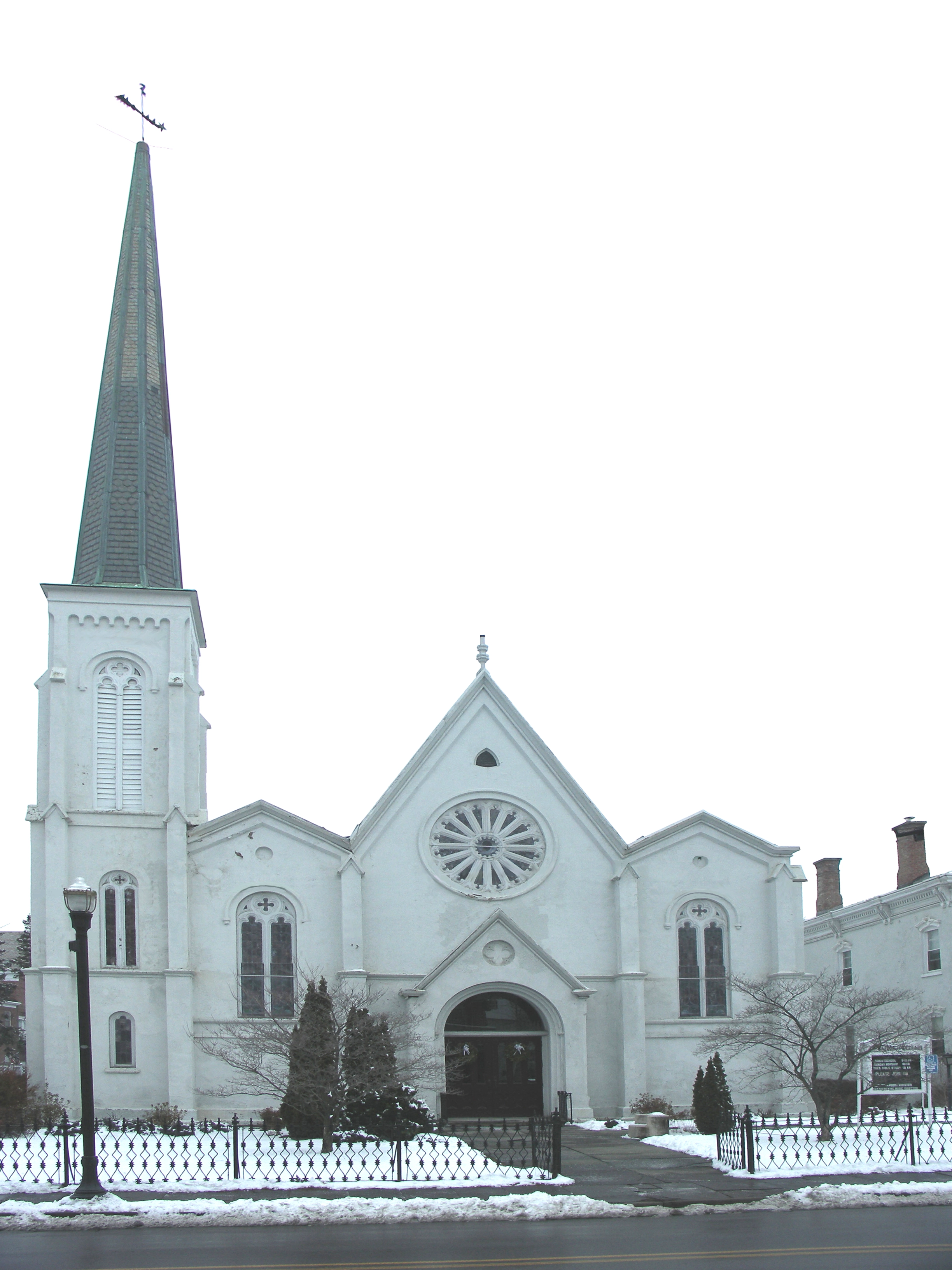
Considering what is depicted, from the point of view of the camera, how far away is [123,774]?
37438 millimetres

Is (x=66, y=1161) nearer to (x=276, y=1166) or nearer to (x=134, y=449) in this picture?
(x=276, y=1166)

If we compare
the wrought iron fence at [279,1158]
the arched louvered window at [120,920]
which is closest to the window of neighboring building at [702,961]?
the wrought iron fence at [279,1158]

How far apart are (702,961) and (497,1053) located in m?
6.52

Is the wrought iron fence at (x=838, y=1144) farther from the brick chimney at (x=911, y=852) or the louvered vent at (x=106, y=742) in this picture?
the louvered vent at (x=106, y=742)

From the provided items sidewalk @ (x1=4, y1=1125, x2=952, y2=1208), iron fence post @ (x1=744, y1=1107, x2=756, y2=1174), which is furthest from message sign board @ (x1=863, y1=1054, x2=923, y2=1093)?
iron fence post @ (x1=744, y1=1107, x2=756, y2=1174)

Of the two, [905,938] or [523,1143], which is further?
[905,938]

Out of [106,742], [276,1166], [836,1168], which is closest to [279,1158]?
[276,1166]

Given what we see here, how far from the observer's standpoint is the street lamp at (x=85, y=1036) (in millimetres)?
19062

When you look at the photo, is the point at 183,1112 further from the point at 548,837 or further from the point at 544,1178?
the point at 544,1178

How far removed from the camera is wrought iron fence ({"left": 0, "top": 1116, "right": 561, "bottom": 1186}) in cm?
2136

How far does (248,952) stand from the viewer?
36750 millimetres

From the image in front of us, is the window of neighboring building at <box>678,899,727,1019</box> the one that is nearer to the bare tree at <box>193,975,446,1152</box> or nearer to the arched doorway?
the arched doorway

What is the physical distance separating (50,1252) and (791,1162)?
13.3 m

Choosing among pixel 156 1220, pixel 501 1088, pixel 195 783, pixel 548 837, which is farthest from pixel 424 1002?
pixel 156 1220
